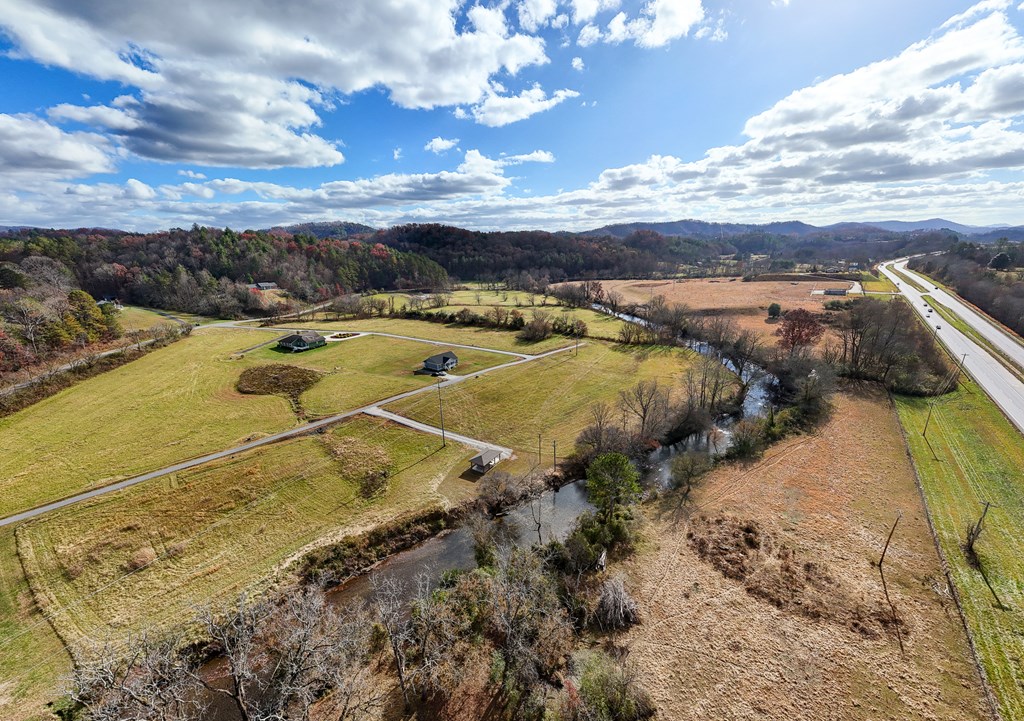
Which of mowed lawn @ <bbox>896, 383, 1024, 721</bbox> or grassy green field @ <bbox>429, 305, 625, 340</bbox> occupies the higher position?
grassy green field @ <bbox>429, 305, 625, 340</bbox>

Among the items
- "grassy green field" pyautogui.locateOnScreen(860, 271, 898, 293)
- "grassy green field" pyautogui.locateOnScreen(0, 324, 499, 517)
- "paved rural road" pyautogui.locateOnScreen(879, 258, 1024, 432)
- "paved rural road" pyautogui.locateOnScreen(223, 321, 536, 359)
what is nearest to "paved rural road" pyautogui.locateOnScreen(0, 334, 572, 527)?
"grassy green field" pyautogui.locateOnScreen(0, 324, 499, 517)

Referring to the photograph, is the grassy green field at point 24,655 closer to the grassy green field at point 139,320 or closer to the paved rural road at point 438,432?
the paved rural road at point 438,432

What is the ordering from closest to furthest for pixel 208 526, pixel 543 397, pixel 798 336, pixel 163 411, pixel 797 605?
pixel 797 605
pixel 208 526
pixel 163 411
pixel 543 397
pixel 798 336

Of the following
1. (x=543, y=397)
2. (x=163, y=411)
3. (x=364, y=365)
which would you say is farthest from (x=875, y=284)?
(x=163, y=411)

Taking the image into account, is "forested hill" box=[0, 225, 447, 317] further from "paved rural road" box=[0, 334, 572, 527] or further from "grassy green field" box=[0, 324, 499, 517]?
"paved rural road" box=[0, 334, 572, 527]

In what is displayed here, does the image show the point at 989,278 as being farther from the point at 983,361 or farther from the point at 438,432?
the point at 438,432

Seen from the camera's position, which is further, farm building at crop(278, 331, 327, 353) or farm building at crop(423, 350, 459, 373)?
farm building at crop(278, 331, 327, 353)
